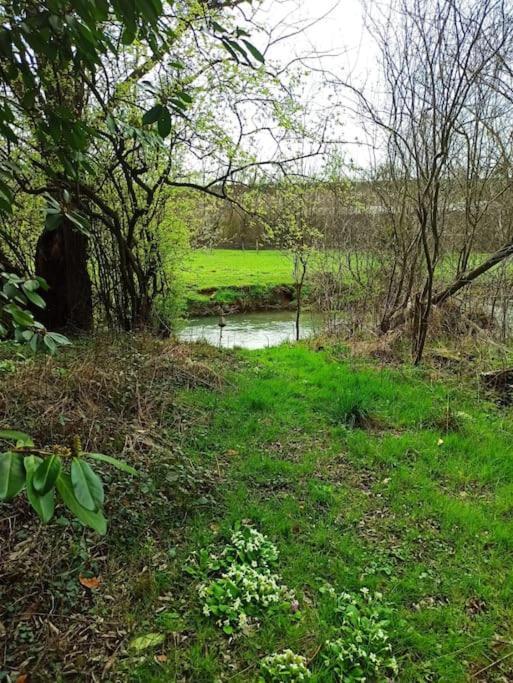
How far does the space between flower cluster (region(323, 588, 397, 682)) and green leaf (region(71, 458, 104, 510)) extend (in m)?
1.50

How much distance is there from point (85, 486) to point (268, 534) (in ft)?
6.57

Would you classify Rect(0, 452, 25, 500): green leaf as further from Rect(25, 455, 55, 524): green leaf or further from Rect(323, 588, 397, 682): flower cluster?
Rect(323, 588, 397, 682): flower cluster

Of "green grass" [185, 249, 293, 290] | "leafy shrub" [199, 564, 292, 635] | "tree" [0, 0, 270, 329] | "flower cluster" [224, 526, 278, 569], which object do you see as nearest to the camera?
"tree" [0, 0, 270, 329]

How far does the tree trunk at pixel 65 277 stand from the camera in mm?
6051

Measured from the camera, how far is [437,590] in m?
2.22

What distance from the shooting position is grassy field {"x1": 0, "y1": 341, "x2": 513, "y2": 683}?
185cm

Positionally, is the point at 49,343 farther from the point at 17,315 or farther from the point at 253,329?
the point at 253,329

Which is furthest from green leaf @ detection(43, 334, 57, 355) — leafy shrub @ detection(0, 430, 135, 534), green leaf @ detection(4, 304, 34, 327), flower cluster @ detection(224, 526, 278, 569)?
flower cluster @ detection(224, 526, 278, 569)

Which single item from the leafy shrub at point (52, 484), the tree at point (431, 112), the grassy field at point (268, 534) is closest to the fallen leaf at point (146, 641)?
the grassy field at point (268, 534)

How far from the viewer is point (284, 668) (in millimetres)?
1726

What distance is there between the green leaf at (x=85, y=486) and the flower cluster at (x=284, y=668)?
1.38 m

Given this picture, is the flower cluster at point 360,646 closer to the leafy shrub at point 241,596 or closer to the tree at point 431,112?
the leafy shrub at point 241,596

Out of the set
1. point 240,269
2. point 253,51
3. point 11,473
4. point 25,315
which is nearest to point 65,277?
point 25,315

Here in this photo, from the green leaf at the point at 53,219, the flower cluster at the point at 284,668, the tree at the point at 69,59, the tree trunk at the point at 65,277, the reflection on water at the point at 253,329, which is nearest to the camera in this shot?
the tree at the point at 69,59
